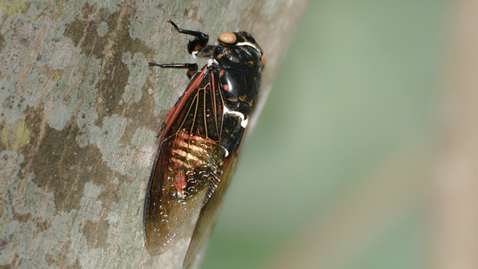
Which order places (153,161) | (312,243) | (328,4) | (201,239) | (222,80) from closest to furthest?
(153,161) → (201,239) → (222,80) → (312,243) → (328,4)

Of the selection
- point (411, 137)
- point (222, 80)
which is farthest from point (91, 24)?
point (411, 137)

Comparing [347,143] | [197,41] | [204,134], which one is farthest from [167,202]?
[347,143]

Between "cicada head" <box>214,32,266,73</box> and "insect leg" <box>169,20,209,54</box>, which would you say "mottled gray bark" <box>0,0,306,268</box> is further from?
"cicada head" <box>214,32,266,73</box>

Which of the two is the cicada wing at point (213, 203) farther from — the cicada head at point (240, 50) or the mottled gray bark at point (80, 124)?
the cicada head at point (240, 50)

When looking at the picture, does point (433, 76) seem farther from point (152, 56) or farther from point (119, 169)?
point (119, 169)

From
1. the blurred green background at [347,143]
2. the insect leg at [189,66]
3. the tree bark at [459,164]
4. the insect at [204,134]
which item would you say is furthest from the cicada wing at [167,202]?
the tree bark at [459,164]

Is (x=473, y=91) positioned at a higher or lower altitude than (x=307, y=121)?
higher

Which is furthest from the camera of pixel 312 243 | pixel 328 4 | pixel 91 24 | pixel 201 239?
pixel 328 4
